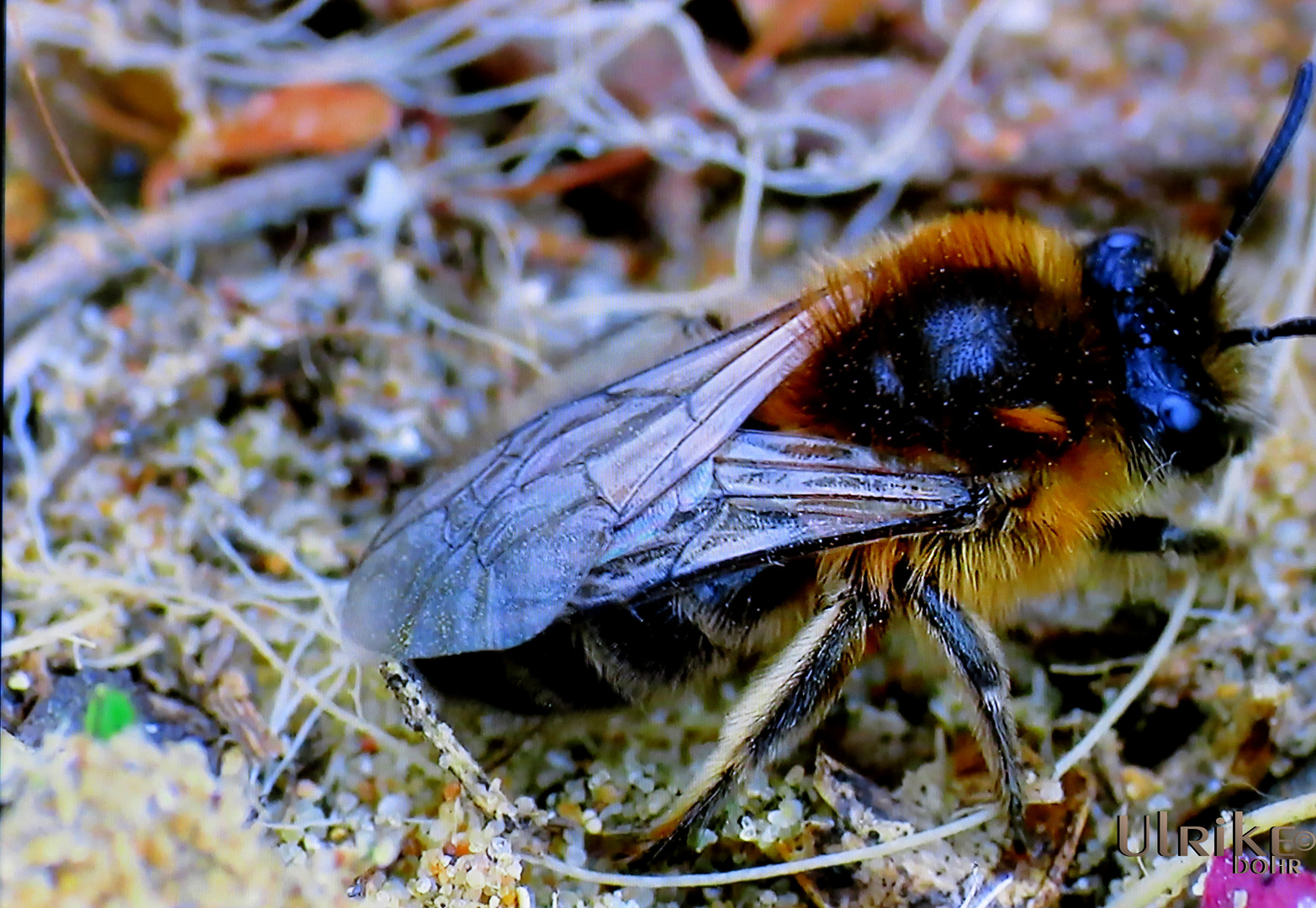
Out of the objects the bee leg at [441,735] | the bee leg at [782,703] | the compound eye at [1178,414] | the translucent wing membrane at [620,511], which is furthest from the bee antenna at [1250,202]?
the bee leg at [441,735]

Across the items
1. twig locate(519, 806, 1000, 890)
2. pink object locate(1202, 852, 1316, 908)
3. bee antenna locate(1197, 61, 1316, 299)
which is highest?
bee antenna locate(1197, 61, 1316, 299)

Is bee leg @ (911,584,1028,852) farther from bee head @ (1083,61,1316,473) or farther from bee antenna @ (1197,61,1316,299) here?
bee antenna @ (1197,61,1316,299)

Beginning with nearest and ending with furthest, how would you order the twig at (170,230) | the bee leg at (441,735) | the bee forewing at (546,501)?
the bee forewing at (546,501) → the bee leg at (441,735) → the twig at (170,230)

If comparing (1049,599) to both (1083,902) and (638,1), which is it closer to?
(1083,902)

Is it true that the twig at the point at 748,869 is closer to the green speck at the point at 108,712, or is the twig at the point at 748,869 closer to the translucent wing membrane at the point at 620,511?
the translucent wing membrane at the point at 620,511

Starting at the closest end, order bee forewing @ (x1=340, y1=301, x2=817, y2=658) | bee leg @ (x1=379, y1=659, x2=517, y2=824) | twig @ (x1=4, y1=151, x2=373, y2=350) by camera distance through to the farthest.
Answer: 1. bee forewing @ (x1=340, y1=301, x2=817, y2=658)
2. bee leg @ (x1=379, y1=659, x2=517, y2=824)
3. twig @ (x1=4, y1=151, x2=373, y2=350)

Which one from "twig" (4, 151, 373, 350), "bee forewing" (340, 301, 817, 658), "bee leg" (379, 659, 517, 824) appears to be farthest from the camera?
"twig" (4, 151, 373, 350)

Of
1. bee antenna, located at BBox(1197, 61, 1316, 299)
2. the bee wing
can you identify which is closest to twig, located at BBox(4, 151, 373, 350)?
the bee wing
